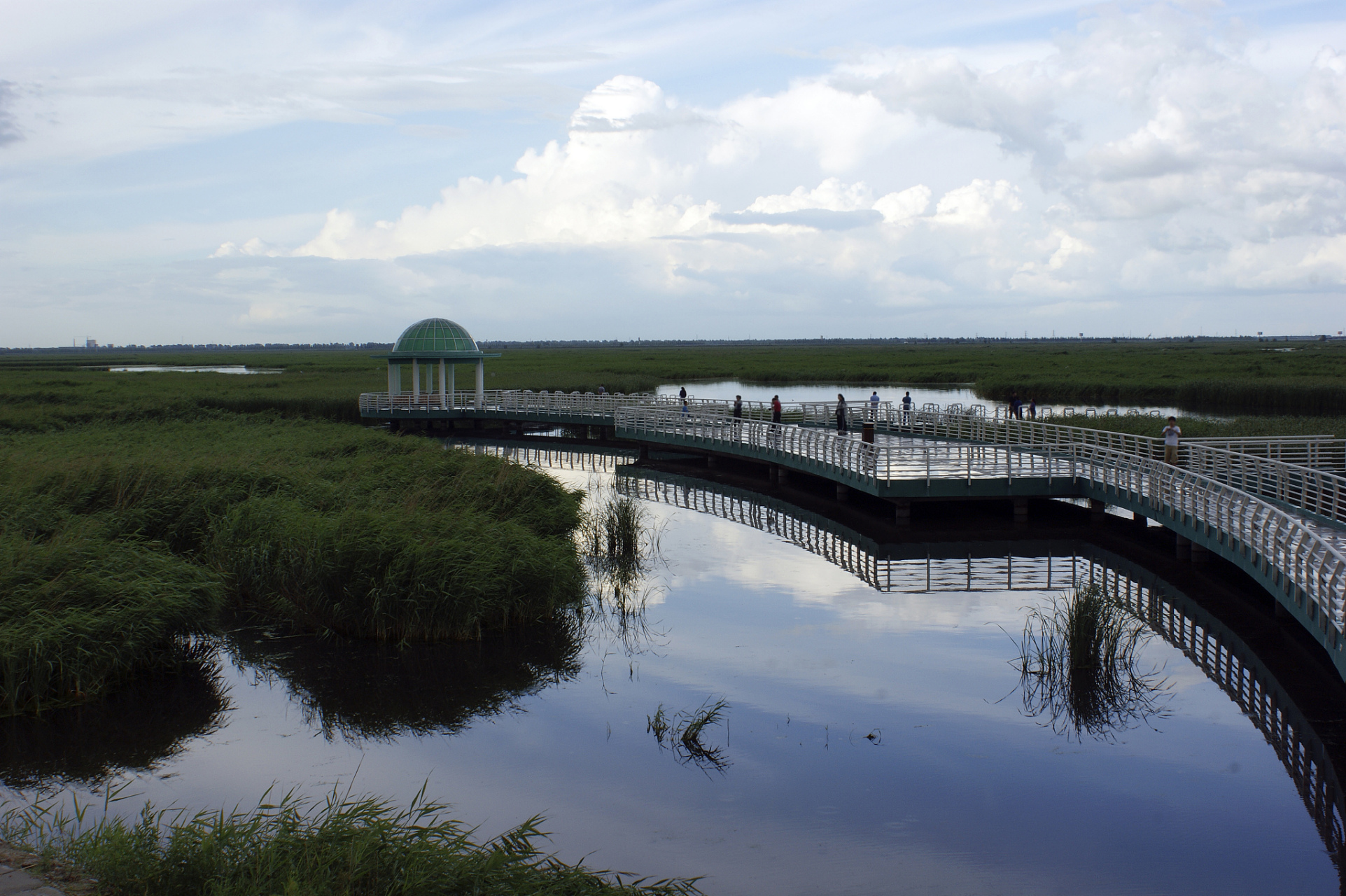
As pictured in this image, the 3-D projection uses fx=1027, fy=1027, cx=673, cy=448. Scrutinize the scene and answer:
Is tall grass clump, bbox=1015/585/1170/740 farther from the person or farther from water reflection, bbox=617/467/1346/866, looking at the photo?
the person

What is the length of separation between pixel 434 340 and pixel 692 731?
38.9 metres

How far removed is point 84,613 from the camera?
515 inches

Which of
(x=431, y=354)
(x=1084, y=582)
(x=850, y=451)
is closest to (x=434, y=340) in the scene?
(x=431, y=354)

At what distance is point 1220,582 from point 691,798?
12.9m

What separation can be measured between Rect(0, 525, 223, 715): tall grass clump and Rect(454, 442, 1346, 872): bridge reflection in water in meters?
11.6

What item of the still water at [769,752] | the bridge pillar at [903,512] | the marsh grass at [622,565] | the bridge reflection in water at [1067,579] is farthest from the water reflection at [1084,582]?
the marsh grass at [622,565]

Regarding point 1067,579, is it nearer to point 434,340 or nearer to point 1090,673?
point 1090,673

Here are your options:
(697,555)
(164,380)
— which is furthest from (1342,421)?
(164,380)

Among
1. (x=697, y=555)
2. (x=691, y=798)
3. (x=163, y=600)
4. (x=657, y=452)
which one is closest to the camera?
(x=691, y=798)

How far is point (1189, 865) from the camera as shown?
888cm

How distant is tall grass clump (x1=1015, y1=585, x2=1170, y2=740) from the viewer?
12438 mm

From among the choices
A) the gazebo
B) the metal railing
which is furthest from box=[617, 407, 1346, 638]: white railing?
the gazebo

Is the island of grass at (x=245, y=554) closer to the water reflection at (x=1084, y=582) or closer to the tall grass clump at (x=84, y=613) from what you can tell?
the tall grass clump at (x=84, y=613)

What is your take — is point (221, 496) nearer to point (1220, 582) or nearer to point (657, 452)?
point (1220, 582)
